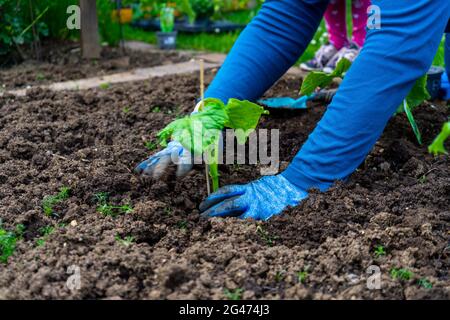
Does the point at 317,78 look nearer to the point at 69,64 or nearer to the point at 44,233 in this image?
the point at 44,233

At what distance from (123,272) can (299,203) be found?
23.5 inches

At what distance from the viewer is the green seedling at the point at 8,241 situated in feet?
5.54

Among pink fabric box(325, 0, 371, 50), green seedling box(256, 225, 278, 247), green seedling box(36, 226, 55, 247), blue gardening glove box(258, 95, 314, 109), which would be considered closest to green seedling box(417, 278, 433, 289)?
green seedling box(256, 225, 278, 247)

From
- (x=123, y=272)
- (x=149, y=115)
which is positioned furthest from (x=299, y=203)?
(x=149, y=115)

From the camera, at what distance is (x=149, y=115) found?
277 cm

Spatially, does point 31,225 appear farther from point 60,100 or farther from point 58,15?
point 58,15

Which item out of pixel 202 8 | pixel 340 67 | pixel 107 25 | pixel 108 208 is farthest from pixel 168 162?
pixel 202 8

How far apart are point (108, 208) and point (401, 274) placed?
854 mm

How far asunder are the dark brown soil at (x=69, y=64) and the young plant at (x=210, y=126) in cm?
182

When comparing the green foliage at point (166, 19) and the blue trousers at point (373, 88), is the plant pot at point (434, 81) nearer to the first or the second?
the blue trousers at point (373, 88)

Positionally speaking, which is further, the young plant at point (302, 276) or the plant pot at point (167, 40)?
the plant pot at point (167, 40)

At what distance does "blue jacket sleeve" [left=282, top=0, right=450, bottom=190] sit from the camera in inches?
73.1

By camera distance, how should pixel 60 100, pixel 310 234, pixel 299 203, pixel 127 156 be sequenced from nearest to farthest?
pixel 310 234
pixel 299 203
pixel 127 156
pixel 60 100

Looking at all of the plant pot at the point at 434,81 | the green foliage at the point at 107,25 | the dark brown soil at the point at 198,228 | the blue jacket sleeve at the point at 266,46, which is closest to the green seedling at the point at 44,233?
the dark brown soil at the point at 198,228
